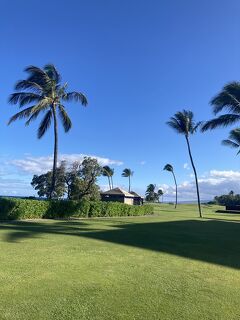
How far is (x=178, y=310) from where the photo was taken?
6.21 m

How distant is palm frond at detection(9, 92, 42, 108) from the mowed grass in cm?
1986

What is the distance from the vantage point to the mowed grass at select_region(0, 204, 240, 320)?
238 inches

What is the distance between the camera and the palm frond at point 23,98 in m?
31.3

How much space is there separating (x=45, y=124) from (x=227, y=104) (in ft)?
45.5

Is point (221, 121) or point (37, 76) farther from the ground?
point (37, 76)

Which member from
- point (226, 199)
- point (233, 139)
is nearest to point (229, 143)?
point (233, 139)

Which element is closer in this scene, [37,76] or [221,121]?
[221,121]

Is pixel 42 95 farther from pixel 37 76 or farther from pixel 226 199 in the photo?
pixel 226 199

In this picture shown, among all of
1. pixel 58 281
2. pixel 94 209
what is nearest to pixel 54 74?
pixel 94 209

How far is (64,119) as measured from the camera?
33.3 m

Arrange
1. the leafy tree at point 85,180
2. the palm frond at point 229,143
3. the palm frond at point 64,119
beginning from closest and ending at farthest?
the palm frond at point 64,119, the palm frond at point 229,143, the leafy tree at point 85,180

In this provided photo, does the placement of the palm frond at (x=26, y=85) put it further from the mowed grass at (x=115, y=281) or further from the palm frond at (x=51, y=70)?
the mowed grass at (x=115, y=281)

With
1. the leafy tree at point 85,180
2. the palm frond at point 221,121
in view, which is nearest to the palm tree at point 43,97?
the palm frond at point 221,121

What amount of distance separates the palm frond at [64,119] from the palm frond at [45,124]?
996mm
